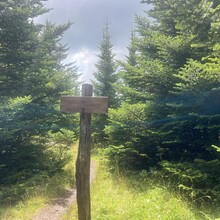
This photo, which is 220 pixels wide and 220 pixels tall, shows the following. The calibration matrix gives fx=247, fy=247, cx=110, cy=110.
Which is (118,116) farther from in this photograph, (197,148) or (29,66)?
(29,66)

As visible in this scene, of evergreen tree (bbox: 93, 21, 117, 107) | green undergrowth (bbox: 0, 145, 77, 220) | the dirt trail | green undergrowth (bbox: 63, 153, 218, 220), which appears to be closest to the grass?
green undergrowth (bbox: 63, 153, 218, 220)

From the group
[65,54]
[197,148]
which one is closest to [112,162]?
[197,148]

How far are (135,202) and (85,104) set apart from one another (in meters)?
4.01

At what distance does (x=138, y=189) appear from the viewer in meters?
8.88

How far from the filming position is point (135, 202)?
777 centimetres

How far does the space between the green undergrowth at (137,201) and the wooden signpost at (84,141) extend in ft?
5.56

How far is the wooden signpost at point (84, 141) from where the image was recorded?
17.9ft

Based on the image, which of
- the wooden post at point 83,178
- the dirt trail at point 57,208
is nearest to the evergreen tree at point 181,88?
the dirt trail at point 57,208

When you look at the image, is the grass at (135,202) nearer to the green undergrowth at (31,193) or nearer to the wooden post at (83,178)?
the green undergrowth at (31,193)

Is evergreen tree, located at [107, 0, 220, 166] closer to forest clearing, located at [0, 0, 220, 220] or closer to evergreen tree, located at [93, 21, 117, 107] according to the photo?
forest clearing, located at [0, 0, 220, 220]

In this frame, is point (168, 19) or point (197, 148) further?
point (168, 19)

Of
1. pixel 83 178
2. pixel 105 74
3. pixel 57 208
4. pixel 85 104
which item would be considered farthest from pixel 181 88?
pixel 105 74

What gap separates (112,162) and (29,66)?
6.38 metres

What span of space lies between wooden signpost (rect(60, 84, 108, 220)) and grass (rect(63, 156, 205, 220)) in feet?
5.60
